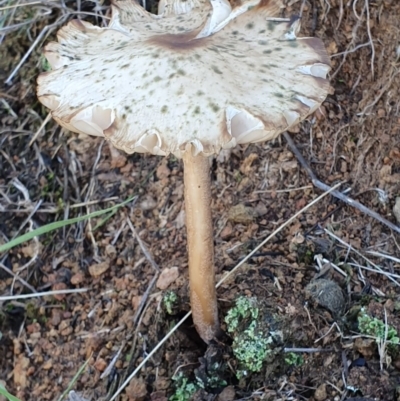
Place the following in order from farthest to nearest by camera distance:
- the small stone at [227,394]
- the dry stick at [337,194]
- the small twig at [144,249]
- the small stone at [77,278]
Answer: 1. the small stone at [77,278]
2. the small twig at [144,249]
3. the dry stick at [337,194]
4. the small stone at [227,394]

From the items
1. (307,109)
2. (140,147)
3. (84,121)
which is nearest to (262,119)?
(307,109)

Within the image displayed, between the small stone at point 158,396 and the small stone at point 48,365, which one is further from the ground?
the small stone at point 158,396

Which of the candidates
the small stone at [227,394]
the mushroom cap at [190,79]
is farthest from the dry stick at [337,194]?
the small stone at [227,394]

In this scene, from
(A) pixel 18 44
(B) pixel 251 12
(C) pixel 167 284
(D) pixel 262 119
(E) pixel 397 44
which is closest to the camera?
(D) pixel 262 119

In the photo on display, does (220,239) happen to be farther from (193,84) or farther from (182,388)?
(193,84)

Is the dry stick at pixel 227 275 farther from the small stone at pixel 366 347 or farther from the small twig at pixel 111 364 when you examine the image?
the small stone at pixel 366 347

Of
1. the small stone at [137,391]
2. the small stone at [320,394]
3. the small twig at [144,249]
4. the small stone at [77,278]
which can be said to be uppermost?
the small twig at [144,249]

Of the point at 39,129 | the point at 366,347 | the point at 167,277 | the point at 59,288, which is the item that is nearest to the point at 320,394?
the point at 366,347

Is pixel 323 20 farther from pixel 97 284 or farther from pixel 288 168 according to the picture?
pixel 97 284
